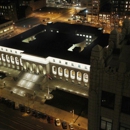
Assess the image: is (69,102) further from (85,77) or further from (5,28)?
(5,28)

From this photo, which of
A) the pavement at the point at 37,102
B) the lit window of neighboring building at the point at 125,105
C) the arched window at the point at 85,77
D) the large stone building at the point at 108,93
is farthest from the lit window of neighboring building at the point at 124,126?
the arched window at the point at 85,77

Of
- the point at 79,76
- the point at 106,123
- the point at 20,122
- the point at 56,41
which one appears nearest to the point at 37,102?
the point at 20,122

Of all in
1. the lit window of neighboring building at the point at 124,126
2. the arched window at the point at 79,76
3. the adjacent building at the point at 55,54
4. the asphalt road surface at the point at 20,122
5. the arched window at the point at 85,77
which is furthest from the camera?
the adjacent building at the point at 55,54

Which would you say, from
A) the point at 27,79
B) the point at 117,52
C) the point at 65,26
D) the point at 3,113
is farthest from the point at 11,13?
the point at 117,52

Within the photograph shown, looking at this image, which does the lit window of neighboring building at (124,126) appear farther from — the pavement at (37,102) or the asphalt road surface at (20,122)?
the asphalt road surface at (20,122)

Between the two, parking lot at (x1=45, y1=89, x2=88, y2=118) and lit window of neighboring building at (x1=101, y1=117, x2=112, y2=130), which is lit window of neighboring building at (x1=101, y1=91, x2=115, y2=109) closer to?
lit window of neighboring building at (x1=101, y1=117, x2=112, y2=130)

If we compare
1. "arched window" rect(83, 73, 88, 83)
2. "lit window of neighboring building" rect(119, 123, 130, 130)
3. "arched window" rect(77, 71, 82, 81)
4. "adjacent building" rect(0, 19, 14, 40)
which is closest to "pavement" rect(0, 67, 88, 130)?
"arched window" rect(77, 71, 82, 81)

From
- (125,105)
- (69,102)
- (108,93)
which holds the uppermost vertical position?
(108,93)
